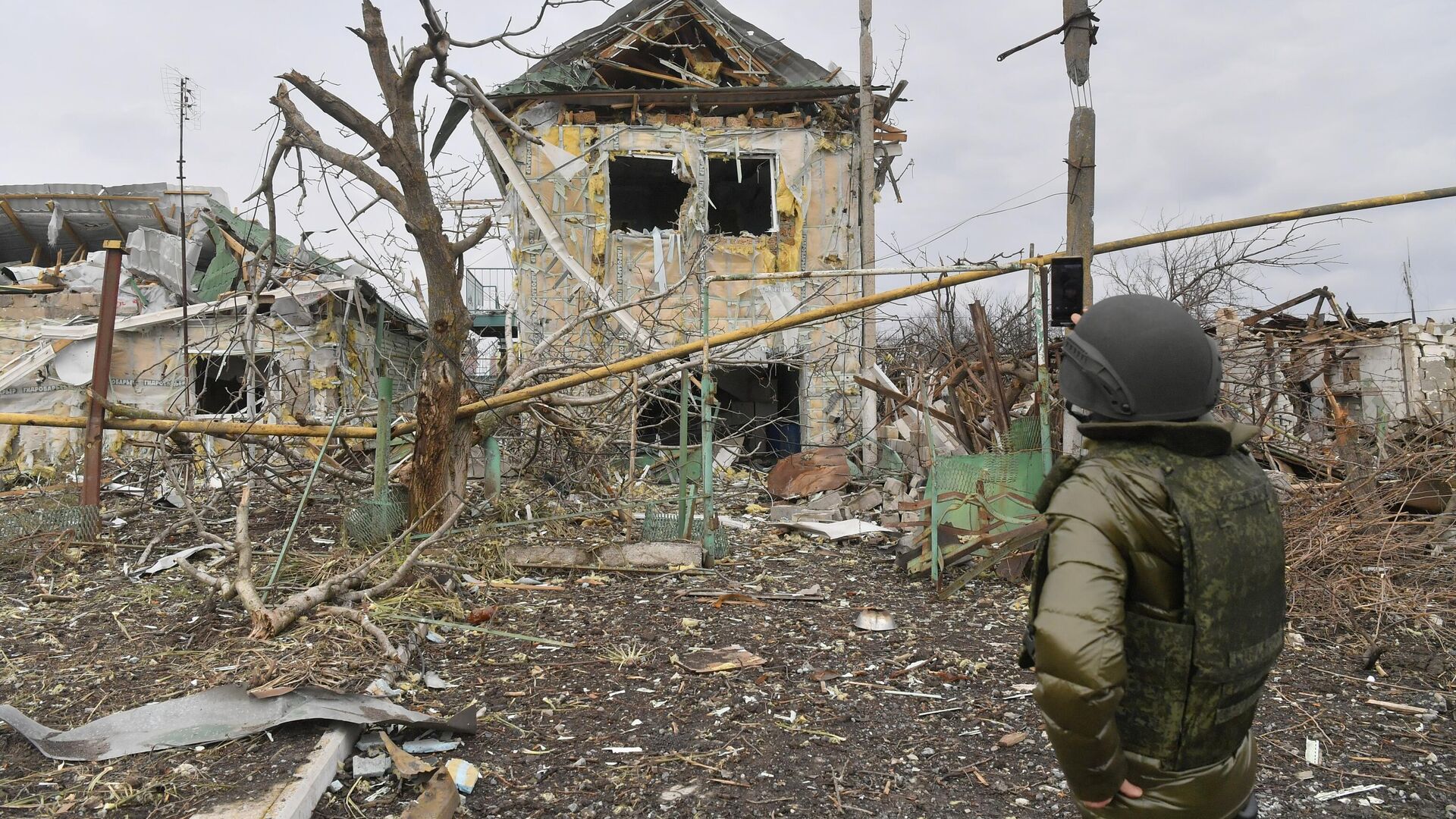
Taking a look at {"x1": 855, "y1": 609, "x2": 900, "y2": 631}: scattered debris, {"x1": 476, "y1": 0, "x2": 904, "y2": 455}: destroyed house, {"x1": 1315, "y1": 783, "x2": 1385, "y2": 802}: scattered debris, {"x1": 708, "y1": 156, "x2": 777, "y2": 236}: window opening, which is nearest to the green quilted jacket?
{"x1": 1315, "y1": 783, "x2": 1385, "y2": 802}: scattered debris

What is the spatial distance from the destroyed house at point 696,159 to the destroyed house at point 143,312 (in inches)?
122

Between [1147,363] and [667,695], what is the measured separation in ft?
10.2

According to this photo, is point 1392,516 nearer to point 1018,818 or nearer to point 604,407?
point 1018,818

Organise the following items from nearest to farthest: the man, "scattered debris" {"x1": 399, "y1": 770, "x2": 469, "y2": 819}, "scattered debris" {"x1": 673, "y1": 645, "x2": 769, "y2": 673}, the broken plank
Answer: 1. the man
2. "scattered debris" {"x1": 399, "y1": 770, "x2": 469, "y2": 819}
3. the broken plank
4. "scattered debris" {"x1": 673, "y1": 645, "x2": 769, "y2": 673}

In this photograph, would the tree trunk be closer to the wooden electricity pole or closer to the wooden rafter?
the wooden electricity pole

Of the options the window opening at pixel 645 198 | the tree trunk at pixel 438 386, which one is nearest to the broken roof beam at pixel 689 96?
the window opening at pixel 645 198

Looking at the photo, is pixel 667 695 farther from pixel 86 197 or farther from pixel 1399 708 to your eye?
pixel 86 197

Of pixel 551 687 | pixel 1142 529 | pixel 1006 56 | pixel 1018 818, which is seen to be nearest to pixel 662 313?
pixel 1006 56

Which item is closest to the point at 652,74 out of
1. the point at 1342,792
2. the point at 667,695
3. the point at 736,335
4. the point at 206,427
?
the point at 736,335

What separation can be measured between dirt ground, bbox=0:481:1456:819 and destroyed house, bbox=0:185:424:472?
693 cm

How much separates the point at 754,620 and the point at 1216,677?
12.7 feet

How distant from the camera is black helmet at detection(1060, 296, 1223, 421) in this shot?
163 centimetres

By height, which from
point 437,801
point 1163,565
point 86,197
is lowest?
point 437,801

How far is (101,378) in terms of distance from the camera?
253 inches
